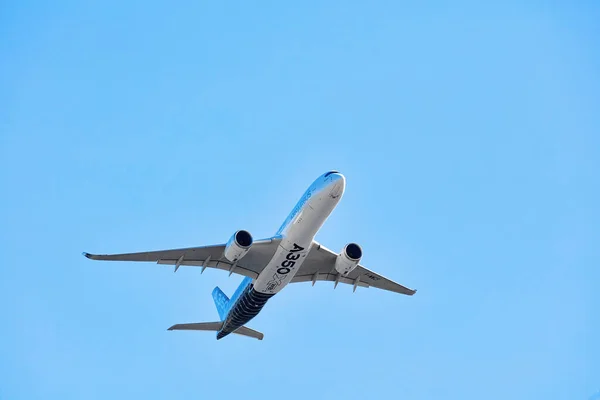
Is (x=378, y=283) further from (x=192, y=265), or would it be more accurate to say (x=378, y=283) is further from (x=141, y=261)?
(x=141, y=261)

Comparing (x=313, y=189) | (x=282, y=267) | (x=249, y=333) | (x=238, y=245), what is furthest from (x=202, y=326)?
(x=313, y=189)

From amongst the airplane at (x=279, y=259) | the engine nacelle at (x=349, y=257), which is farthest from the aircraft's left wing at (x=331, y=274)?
the engine nacelle at (x=349, y=257)

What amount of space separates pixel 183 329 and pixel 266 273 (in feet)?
29.4

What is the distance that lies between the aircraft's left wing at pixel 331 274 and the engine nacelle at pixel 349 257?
1.37 meters

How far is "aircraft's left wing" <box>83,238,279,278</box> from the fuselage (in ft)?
2.90

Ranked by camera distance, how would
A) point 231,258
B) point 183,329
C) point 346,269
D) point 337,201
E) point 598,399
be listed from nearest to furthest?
point 337,201 < point 231,258 < point 346,269 < point 183,329 < point 598,399

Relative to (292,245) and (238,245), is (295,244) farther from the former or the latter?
(238,245)

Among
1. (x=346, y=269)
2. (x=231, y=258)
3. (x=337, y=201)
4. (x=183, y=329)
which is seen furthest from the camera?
(x=183, y=329)

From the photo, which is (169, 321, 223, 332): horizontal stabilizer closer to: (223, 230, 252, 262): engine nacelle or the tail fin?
the tail fin

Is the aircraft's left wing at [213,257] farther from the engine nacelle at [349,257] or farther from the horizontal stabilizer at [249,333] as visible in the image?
the horizontal stabilizer at [249,333]

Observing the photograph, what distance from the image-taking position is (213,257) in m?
41.4

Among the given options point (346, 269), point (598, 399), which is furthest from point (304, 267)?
point (598, 399)

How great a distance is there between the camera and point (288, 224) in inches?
1519

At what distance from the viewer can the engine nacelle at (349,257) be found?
135 ft
